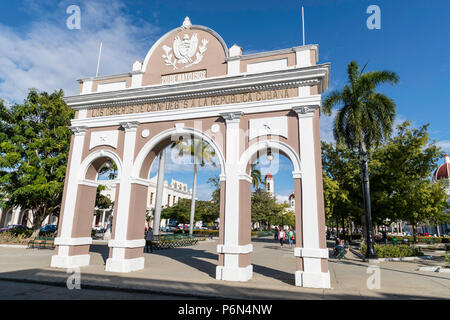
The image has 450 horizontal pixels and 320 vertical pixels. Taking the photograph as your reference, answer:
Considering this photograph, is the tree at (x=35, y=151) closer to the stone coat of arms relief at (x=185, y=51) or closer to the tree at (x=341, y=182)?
the stone coat of arms relief at (x=185, y=51)

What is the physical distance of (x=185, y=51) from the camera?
11.4 meters

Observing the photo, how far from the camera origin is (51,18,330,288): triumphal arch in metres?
8.88

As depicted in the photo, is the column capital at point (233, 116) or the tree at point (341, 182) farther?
the tree at point (341, 182)

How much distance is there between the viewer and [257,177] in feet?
121

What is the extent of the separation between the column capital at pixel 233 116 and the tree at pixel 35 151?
1392cm

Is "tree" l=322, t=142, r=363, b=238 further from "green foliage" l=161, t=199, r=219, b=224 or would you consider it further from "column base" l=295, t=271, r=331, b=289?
"green foliage" l=161, t=199, r=219, b=224

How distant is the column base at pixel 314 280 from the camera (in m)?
7.89

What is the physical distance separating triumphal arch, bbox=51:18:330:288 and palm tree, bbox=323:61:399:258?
7931 millimetres

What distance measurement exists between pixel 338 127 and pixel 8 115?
2301cm

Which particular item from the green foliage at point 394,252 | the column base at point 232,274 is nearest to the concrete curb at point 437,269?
the green foliage at point 394,252

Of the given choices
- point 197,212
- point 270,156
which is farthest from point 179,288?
Answer: point 197,212

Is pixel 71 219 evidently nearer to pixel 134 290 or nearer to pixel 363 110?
pixel 134 290

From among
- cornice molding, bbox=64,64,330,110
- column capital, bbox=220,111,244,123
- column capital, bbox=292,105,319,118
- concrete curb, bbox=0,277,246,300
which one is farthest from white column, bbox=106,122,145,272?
column capital, bbox=292,105,319,118
